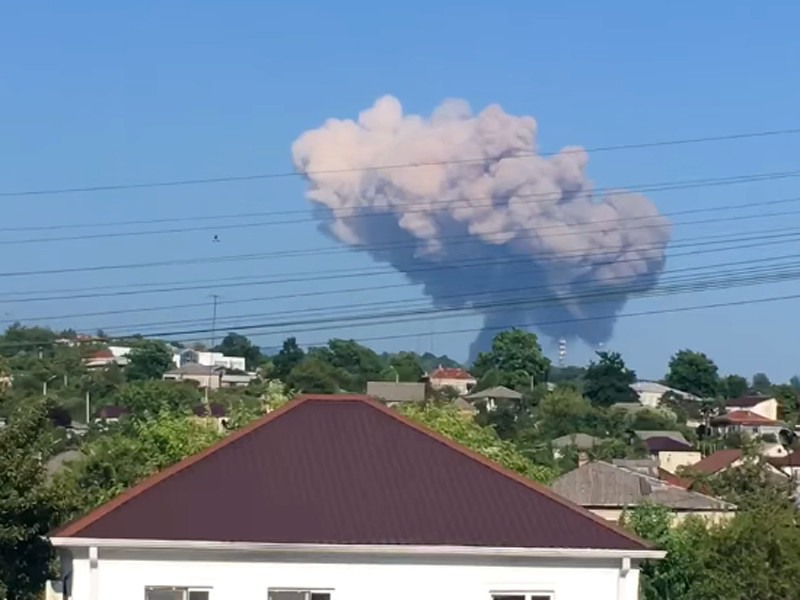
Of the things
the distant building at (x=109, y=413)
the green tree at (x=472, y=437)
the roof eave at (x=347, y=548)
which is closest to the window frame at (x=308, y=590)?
the roof eave at (x=347, y=548)

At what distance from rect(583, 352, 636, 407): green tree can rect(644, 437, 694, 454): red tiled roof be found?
179ft

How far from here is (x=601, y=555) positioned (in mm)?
25766

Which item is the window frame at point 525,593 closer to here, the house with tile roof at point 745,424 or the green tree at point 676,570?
the green tree at point 676,570

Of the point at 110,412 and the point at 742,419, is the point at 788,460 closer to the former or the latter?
the point at 110,412

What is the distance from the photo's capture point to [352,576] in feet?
84.0

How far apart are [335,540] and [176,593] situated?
257 cm

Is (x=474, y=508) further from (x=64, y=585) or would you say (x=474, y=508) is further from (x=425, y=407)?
(x=425, y=407)

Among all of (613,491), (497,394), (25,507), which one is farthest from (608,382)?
(25,507)


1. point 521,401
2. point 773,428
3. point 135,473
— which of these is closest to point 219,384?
point 521,401

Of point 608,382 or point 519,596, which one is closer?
point 519,596

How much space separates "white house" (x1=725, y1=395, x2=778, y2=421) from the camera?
178250 millimetres

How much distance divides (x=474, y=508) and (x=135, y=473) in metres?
23.1

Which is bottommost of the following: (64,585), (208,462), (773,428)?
(64,585)

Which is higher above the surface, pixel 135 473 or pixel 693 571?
pixel 135 473
